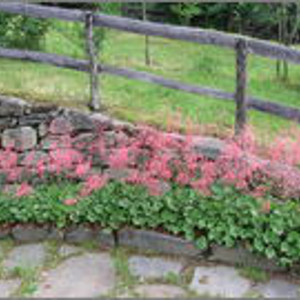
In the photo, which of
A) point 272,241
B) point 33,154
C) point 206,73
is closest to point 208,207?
point 272,241

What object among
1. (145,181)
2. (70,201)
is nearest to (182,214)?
(145,181)

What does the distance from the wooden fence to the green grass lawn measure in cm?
46

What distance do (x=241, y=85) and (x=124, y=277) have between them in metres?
2.36

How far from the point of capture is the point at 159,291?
4977 millimetres

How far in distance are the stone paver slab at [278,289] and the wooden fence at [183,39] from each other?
1.64 m

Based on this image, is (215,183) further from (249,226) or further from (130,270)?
(130,270)

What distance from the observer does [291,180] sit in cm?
550

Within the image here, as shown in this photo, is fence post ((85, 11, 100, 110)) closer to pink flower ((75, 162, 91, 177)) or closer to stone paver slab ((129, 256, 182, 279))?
pink flower ((75, 162, 91, 177))

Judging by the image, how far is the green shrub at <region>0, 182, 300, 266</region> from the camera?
512 centimetres

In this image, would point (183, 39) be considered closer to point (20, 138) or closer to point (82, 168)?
point (82, 168)

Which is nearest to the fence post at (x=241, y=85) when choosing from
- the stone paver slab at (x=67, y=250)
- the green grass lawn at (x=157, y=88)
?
the green grass lawn at (x=157, y=88)

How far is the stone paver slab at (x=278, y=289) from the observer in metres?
4.85

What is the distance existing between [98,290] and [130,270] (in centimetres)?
44

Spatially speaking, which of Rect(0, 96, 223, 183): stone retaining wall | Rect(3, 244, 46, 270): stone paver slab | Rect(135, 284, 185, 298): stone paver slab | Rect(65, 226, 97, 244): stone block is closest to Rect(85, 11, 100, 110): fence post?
Rect(0, 96, 223, 183): stone retaining wall
